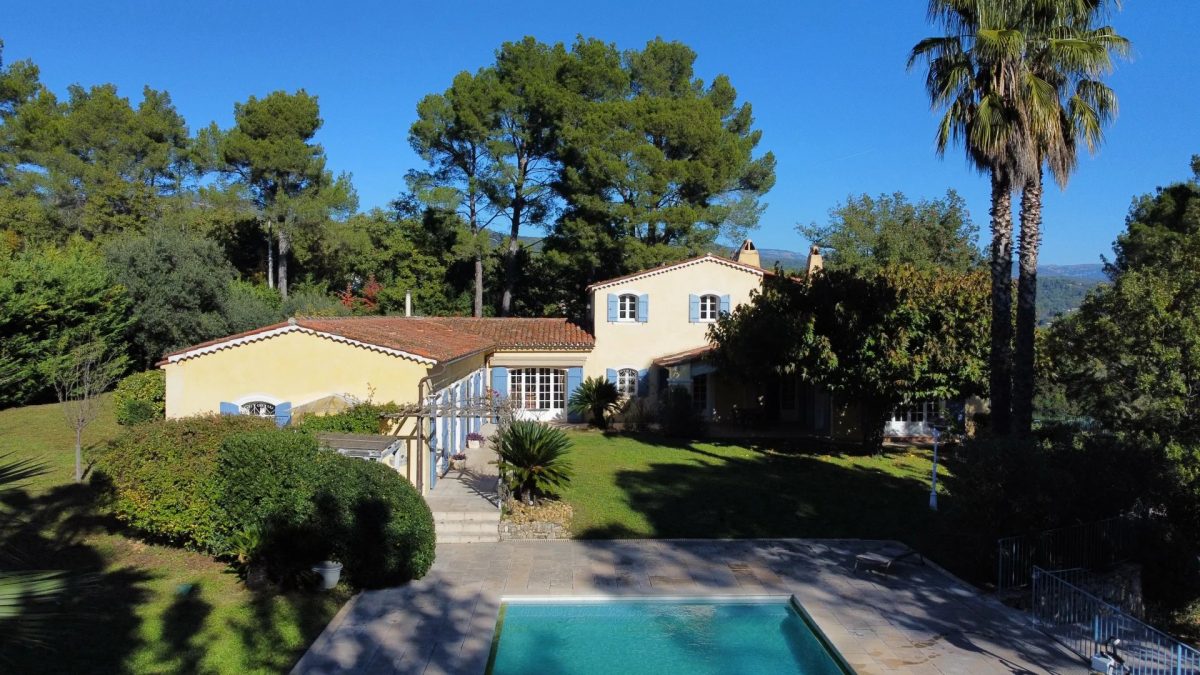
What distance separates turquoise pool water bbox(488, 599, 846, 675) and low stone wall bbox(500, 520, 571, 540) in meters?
3.26

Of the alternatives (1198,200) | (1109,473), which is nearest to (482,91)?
(1198,200)

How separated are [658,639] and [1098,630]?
216 inches

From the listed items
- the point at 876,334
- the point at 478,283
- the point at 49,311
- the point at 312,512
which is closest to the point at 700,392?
the point at 876,334

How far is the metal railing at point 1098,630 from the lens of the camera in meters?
8.95

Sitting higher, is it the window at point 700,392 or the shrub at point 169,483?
the window at point 700,392

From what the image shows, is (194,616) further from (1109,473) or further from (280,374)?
(1109,473)

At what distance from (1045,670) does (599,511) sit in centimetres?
918

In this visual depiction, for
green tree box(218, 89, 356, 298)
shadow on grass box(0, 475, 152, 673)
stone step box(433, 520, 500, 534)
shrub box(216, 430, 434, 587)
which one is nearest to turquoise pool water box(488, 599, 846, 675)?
shrub box(216, 430, 434, 587)

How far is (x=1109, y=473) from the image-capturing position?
12.3 meters

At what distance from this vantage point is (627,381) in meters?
30.4

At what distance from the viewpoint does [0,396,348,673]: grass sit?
30.0 ft

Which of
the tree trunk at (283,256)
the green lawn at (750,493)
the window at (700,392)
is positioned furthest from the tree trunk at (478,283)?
the green lawn at (750,493)

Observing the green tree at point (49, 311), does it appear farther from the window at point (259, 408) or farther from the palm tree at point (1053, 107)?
the palm tree at point (1053, 107)

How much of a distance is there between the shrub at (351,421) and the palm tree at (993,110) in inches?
495
